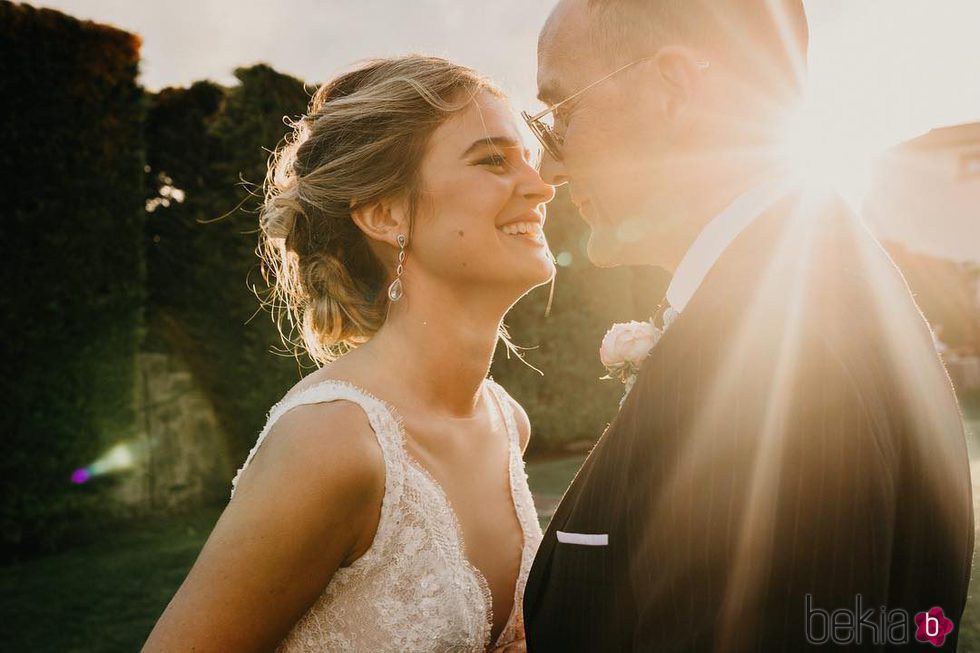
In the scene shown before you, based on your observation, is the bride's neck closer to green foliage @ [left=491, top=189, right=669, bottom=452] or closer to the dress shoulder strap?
the dress shoulder strap

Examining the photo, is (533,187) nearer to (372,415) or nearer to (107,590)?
(372,415)

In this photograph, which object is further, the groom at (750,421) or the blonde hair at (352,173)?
the blonde hair at (352,173)

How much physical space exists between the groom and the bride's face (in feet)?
2.30

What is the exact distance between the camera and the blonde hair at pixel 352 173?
9.41ft

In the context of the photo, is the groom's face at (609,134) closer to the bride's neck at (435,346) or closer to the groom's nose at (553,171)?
the groom's nose at (553,171)

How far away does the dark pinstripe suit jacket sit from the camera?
1.33 metres

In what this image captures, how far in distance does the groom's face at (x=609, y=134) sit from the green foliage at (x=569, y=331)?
8.78 metres

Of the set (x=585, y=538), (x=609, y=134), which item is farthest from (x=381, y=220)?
(x=585, y=538)

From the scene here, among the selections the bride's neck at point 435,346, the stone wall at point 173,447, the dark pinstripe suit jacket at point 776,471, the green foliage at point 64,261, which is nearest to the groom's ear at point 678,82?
the dark pinstripe suit jacket at point 776,471

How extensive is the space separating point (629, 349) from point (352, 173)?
49.8 inches

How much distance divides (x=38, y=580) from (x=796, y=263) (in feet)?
22.8

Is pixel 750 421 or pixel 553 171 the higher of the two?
pixel 553 171

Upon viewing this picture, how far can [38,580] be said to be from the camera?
6.48 metres

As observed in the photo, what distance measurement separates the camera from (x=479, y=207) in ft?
9.24
